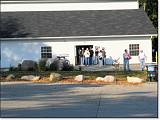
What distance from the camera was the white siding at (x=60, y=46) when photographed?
43.0 metres

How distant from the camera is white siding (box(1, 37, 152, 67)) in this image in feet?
141

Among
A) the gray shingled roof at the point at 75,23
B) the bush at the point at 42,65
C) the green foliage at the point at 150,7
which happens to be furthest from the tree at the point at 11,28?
the green foliage at the point at 150,7

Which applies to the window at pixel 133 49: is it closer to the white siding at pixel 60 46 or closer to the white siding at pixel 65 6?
the white siding at pixel 60 46

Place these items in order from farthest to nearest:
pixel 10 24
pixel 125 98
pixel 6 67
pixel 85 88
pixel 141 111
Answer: pixel 10 24, pixel 6 67, pixel 85 88, pixel 125 98, pixel 141 111

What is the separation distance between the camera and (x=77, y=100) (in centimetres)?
1792

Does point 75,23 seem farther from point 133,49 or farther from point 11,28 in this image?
point 133,49

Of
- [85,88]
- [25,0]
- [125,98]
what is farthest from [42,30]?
[125,98]

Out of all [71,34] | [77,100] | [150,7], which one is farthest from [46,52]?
[77,100]

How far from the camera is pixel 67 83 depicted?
1006 inches

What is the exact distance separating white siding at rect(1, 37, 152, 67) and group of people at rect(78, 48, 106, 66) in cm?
60

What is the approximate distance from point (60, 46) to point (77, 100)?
989 inches

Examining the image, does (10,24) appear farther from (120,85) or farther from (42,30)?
(120,85)

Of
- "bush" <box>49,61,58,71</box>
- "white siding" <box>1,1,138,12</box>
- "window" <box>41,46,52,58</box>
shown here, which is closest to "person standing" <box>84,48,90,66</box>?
"window" <box>41,46,52,58</box>

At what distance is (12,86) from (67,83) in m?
2.78
